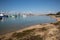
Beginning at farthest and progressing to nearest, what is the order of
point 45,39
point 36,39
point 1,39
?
1. point 1,39
2. point 45,39
3. point 36,39

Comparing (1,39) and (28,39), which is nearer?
(28,39)

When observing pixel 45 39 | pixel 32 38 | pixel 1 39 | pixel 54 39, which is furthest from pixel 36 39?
pixel 1 39

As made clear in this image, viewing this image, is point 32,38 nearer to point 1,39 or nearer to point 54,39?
point 54,39

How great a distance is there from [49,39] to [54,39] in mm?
564

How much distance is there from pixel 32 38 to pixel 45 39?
1.63m

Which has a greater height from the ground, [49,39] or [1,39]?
[49,39]

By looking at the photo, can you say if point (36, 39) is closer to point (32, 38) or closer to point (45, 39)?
point (32, 38)

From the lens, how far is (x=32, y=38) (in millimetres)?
12633

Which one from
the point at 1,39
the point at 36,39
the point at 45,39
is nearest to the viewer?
the point at 36,39

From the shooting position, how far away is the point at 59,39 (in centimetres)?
1272

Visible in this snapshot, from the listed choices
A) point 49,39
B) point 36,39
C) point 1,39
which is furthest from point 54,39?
point 1,39

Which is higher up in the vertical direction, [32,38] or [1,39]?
[32,38]

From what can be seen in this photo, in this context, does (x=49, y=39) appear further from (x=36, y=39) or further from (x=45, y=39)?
(x=36, y=39)

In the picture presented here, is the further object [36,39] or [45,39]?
[45,39]
